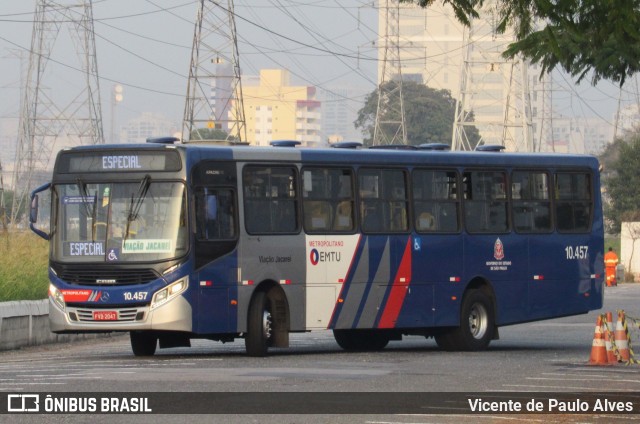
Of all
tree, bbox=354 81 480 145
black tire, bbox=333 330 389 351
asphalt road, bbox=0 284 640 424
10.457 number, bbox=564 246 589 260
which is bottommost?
asphalt road, bbox=0 284 640 424

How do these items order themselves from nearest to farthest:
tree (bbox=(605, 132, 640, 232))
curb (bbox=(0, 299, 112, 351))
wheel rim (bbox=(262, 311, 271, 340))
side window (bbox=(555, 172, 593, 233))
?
wheel rim (bbox=(262, 311, 271, 340)), curb (bbox=(0, 299, 112, 351)), side window (bbox=(555, 172, 593, 233)), tree (bbox=(605, 132, 640, 232))

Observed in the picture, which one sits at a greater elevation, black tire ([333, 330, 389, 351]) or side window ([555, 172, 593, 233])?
side window ([555, 172, 593, 233])

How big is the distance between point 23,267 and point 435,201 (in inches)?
402

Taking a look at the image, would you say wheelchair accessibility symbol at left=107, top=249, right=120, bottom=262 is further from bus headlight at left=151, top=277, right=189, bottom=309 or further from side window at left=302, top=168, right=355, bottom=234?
side window at left=302, top=168, right=355, bottom=234

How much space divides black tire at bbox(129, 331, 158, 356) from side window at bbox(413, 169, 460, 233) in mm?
4601

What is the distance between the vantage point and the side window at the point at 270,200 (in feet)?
69.6

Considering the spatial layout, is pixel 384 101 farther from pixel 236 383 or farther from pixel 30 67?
pixel 236 383

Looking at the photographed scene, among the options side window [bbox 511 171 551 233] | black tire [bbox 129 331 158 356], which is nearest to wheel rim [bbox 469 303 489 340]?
side window [bbox 511 171 551 233]

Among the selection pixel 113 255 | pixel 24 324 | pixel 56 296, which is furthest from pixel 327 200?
pixel 24 324

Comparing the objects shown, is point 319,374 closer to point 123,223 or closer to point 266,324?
point 266,324

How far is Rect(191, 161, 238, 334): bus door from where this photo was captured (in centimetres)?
2038

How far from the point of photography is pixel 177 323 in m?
20.0

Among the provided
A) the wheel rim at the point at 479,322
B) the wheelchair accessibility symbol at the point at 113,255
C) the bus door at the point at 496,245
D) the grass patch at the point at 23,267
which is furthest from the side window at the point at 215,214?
the grass patch at the point at 23,267

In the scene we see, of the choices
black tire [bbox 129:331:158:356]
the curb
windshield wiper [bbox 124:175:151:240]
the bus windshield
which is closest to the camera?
the bus windshield
